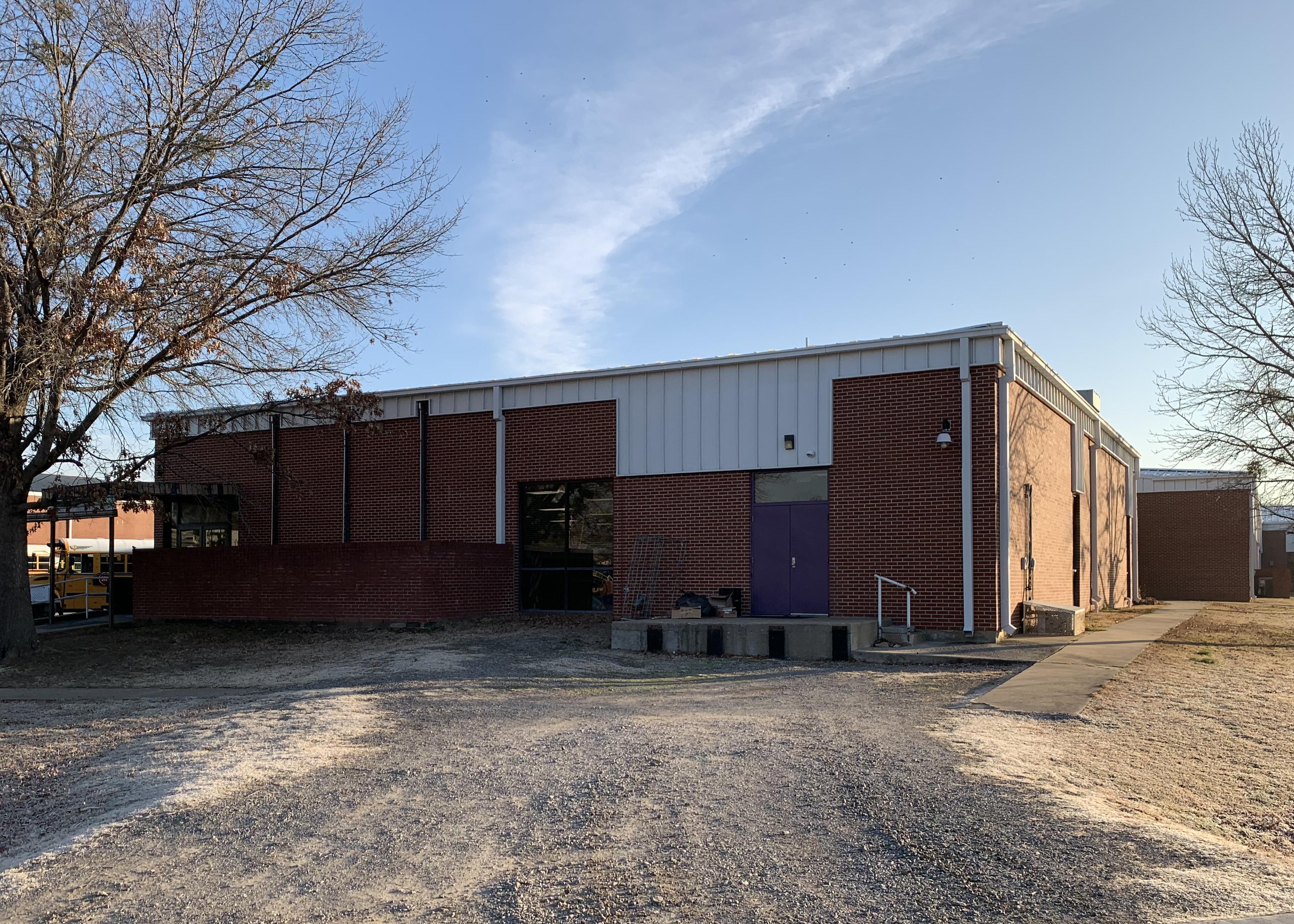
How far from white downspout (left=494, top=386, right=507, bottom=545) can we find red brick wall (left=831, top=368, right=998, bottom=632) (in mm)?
7033

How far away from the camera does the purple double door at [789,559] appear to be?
17.4 m

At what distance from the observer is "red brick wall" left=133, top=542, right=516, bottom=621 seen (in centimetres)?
1947

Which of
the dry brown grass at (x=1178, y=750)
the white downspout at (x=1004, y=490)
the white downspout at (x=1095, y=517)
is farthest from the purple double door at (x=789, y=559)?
the white downspout at (x=1095, y=517)

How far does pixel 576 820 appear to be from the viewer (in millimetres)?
6270

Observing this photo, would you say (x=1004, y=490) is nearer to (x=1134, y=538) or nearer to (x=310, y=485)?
(x=310, y=485)

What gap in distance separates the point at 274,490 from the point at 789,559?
1254 centimetres

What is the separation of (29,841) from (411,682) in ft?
20.9

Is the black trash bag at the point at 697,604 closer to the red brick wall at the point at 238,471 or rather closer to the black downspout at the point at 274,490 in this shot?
the red brick wall at the point at 238,471

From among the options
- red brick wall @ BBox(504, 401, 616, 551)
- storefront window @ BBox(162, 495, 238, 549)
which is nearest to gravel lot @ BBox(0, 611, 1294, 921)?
red brick wall @ BBox(504, 401, 616, 551)

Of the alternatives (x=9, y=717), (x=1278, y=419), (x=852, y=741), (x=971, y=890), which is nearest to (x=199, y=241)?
(x=9, y=717)

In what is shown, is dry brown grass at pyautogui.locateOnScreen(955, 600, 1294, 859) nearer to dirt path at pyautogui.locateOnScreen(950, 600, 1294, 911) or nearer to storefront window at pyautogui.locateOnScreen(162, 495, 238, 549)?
→ dirt path at pyautogui.locateOnScreen(950, 600, 1294, 911)

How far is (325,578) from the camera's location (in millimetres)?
20234

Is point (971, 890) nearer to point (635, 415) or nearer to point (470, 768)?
point (470, 768)

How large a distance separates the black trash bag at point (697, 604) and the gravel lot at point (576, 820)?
19.9ft
